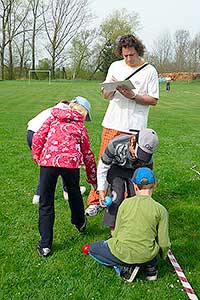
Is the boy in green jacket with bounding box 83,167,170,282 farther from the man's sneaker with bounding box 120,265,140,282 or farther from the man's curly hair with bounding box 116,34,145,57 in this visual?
the man's curly hair with bounding box 116,34,145,57

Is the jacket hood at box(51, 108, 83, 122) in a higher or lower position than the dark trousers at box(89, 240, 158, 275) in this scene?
higher

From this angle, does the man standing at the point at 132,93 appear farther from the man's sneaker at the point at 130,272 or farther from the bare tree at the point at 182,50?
the bare tree at the point at 182,50

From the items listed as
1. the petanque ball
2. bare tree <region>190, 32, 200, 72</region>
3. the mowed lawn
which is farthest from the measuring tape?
bare tree <region>190, 32, 200, 72</region>

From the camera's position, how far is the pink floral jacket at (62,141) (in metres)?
3.94

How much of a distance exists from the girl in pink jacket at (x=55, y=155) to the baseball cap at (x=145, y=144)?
0.59m

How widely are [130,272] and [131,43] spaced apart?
2353 mm

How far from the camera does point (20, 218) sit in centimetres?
494

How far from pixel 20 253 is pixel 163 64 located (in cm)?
6549

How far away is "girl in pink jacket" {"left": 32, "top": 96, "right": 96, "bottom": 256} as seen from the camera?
3.95 m

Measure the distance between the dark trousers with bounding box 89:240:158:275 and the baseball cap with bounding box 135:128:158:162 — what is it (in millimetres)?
884

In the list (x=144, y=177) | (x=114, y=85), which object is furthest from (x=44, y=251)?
(x=114, y=85)

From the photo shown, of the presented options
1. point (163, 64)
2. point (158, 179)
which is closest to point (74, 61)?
point (163, 64)

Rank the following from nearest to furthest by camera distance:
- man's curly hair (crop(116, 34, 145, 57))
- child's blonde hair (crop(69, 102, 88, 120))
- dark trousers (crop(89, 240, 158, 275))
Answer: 1. dark trousers (crop(89, 240, 158, 275))
2. child's blonde hair (crop(69, 102, 88, 120))
3. man's curly hair (crop(116, 34, 145, 57))

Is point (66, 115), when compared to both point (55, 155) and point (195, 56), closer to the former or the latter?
point (55, 155)
